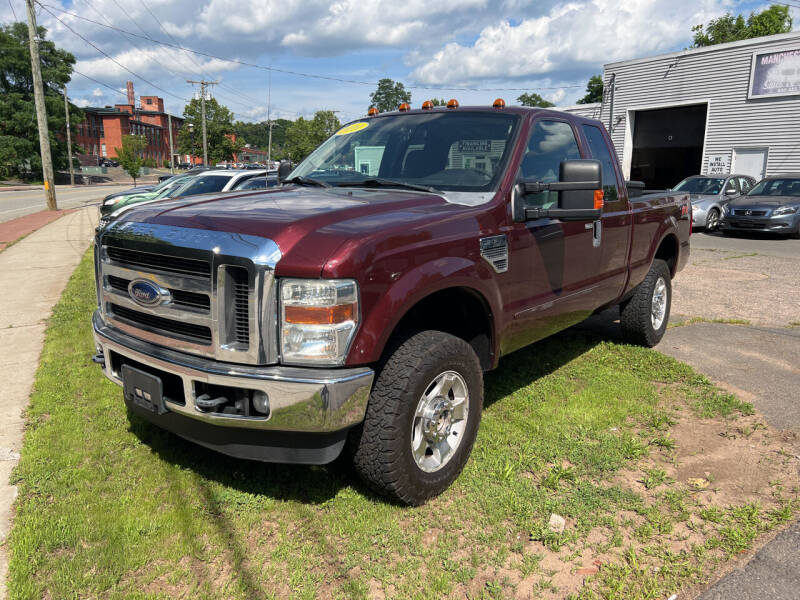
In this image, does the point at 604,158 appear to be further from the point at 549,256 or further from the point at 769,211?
the point at 769,211

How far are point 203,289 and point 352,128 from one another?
2326 mm

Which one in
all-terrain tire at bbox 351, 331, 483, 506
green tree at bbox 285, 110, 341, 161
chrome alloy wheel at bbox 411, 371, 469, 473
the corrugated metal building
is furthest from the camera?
green tree at bbox 285, 110, 341, 161

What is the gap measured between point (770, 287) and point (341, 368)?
8348 millimetres

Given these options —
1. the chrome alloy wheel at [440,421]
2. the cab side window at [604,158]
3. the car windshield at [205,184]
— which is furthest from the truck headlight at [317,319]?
A: the car windshield at [205,184]

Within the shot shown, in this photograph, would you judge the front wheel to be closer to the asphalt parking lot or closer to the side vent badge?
the asphalt parking lot

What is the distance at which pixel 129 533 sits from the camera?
2.79 m

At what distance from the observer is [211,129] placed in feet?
208

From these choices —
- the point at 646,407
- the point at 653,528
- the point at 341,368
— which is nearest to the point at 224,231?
the point at 341,368

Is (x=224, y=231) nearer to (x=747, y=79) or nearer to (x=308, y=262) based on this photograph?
(x=308, y=262)

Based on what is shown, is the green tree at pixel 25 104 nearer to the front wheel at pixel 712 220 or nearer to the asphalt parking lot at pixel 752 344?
the front wheel at pixel 712 220

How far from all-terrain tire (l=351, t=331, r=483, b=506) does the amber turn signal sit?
16.8 inches

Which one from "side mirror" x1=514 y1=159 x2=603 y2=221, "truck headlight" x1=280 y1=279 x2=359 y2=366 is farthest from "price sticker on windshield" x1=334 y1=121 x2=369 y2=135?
"truck headlight" x1=280 y1=279 x2=359 y2=366

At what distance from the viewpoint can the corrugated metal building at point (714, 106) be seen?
2073 centimetres

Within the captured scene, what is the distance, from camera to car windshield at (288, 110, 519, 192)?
11.9ft
